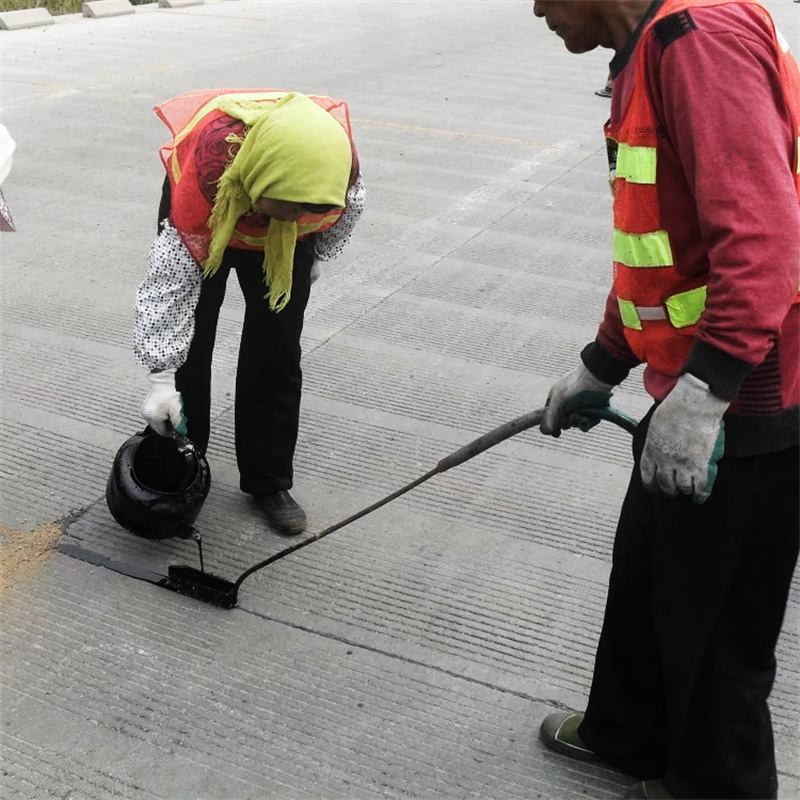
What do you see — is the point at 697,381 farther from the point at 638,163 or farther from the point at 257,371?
the point at 257,371

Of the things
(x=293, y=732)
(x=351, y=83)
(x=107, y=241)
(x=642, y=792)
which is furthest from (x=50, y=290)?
(x=351, y=83)

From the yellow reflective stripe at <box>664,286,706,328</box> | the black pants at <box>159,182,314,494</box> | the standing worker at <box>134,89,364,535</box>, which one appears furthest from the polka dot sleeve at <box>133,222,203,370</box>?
the yellow reflective stripe at <box>664,286,706,328</box>

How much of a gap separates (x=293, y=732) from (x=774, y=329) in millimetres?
1533

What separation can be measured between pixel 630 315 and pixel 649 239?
18 centimetres

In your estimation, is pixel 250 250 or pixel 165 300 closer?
pixel 165 300

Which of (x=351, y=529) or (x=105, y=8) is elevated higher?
(x=105, y=8)

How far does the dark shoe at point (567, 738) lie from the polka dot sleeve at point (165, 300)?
4.51 ft

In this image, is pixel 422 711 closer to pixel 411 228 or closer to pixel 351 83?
pixel 411 228

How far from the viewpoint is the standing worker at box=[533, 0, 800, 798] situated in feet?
5.72

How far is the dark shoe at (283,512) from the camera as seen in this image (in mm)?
3469

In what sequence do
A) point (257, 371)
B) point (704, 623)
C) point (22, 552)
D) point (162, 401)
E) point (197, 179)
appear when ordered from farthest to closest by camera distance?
1. point (257, 371)
2. point (22, 552)
3. point (162, 401)
4. point (197, 179)
5. point (704, 623)

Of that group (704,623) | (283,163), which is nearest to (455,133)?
(283,163)

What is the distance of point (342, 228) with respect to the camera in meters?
3.34

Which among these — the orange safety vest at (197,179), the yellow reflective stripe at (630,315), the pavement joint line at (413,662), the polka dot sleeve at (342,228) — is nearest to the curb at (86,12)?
the orange safety vest at (197,179)
